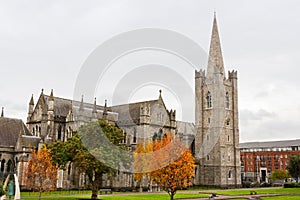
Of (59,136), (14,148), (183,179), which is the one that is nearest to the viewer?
(183,179)

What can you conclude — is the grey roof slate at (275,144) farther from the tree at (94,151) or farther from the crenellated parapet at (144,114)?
the tree at (94,151)

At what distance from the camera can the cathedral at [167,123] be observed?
68062 mm

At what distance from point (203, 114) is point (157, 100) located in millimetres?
16446

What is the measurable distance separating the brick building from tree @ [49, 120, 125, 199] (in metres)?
98.0

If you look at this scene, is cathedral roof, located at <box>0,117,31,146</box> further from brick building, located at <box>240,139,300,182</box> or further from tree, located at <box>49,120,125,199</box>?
brick building, located at <box>240,139,300,182</box>

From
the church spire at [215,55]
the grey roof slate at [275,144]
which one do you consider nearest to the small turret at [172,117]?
the church spire at [215,55]

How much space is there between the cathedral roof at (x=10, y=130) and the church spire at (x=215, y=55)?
46.3 metres

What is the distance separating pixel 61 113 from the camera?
235 feet

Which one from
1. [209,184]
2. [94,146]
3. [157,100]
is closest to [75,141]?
[94,146]

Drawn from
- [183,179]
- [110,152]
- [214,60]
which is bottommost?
[183,179]

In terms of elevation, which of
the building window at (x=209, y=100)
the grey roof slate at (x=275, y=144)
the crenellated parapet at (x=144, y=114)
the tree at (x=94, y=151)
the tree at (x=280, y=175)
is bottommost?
the tree at (x=280, y=175)

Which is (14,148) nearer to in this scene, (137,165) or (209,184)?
(137,165)

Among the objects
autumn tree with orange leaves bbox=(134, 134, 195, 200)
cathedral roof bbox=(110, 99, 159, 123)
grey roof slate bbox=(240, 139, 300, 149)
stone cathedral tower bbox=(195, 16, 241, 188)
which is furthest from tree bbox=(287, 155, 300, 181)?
autumn tree with orange leaves bbox=(134, 134, 195, 200)

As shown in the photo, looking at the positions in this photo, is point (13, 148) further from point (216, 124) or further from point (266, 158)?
point (266, 158)
